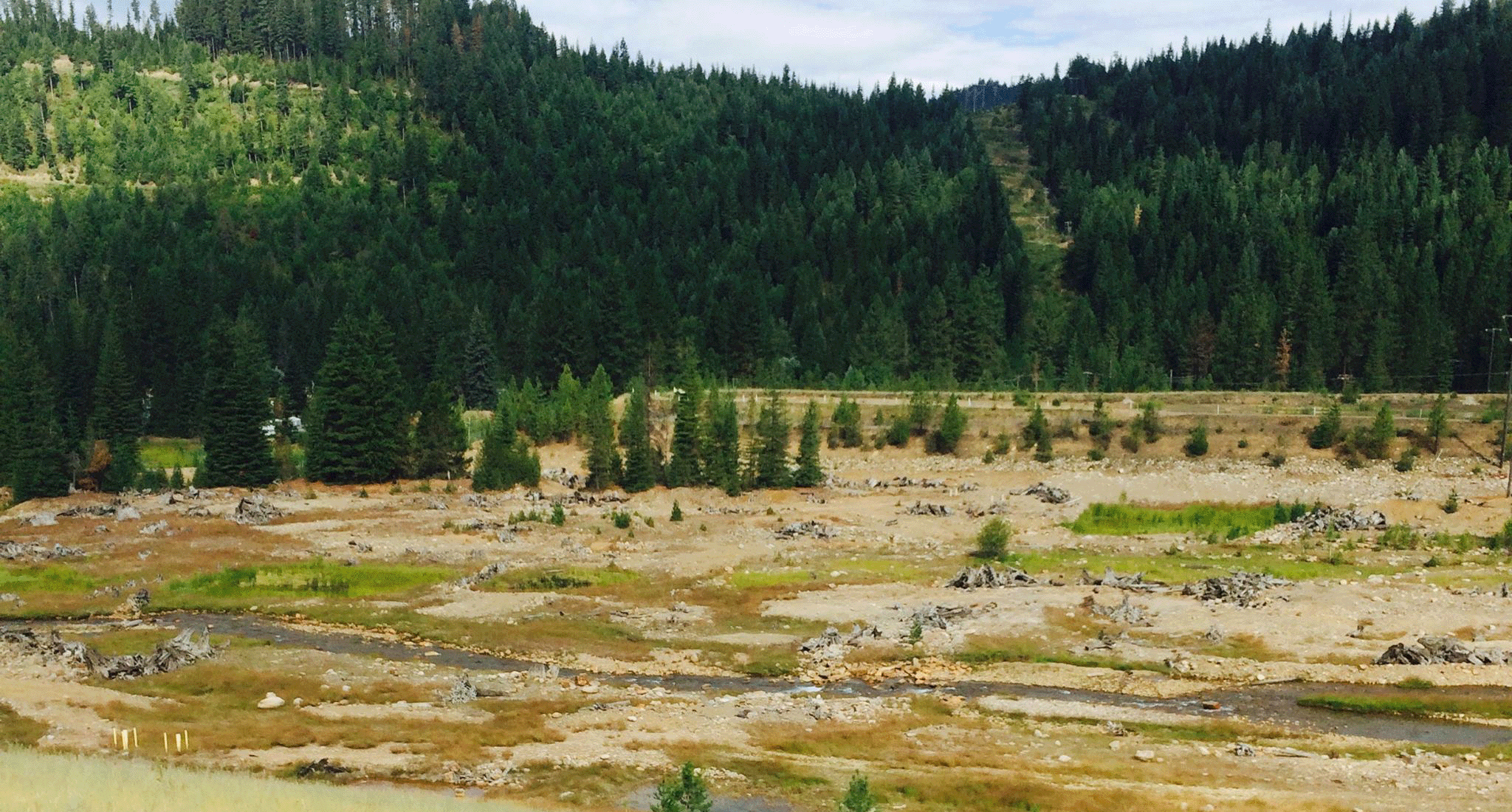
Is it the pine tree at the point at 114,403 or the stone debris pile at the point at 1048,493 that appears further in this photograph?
the pine tree at the point at 114,403

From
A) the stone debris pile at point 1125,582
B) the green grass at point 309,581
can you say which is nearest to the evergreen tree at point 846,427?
the stone debris pile at point 1125,582

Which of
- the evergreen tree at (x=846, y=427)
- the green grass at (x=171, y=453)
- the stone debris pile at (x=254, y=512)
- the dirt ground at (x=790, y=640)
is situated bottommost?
the dirt ground at (x=790, y=640)

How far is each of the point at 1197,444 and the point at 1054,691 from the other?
63337 mm

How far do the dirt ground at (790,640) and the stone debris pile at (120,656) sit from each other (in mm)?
1053

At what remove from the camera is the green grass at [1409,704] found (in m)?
45.3

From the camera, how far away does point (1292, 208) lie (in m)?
187

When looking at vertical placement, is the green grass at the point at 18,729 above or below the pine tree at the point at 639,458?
below

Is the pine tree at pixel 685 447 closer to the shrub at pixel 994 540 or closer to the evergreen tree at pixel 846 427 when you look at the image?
the evergreen tree at pixel 846 427

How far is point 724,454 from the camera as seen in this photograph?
330 feet

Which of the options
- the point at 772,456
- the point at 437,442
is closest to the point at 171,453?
the point at 437,442

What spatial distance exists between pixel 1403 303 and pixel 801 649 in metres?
105

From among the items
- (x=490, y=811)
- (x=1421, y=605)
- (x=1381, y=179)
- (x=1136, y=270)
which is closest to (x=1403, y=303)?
(x=1136, y=270)

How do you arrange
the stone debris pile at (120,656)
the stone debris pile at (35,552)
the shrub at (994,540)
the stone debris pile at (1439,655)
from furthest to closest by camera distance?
the shrub at (994,540), the stone debris pile at (35,552), the stone debris pile at (1439,655), the stone debris pile at (120,656)

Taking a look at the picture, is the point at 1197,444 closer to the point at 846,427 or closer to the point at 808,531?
the point at 846,427
